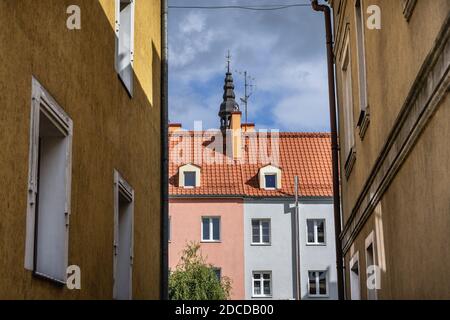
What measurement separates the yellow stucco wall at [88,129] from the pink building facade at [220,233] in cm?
2987

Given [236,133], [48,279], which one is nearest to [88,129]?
[48,279]

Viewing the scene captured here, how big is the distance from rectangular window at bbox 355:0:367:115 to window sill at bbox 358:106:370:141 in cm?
5

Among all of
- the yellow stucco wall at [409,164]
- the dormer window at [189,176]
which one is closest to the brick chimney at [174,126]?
the dormer window at [189,176]

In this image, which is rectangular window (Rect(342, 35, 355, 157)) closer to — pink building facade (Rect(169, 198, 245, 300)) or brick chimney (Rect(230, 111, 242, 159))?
pink building facade (Rect(169, 198, 245, 300))

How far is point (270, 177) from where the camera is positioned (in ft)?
154

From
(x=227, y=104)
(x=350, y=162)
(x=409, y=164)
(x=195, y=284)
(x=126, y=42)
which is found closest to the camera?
(x=409, y=164)

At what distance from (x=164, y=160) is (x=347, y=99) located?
11.2 feet

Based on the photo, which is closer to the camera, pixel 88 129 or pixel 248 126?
pixel 88 129

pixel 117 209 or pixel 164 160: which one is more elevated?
pixel 164 160

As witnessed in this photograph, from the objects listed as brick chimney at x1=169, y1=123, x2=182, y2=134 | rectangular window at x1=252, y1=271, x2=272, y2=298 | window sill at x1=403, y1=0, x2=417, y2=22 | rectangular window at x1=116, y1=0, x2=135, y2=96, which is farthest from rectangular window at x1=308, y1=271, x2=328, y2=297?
window sill at x1=403, y1=0, x2=417, y2=22

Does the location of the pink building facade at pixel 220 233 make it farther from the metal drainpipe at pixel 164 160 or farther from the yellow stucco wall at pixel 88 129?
the yellow stucco wall at pixel 88 129

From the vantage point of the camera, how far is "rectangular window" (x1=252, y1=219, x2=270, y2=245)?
148 feet

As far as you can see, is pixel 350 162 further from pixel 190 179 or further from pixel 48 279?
pixel 190 179

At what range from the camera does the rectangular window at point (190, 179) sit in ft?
153
